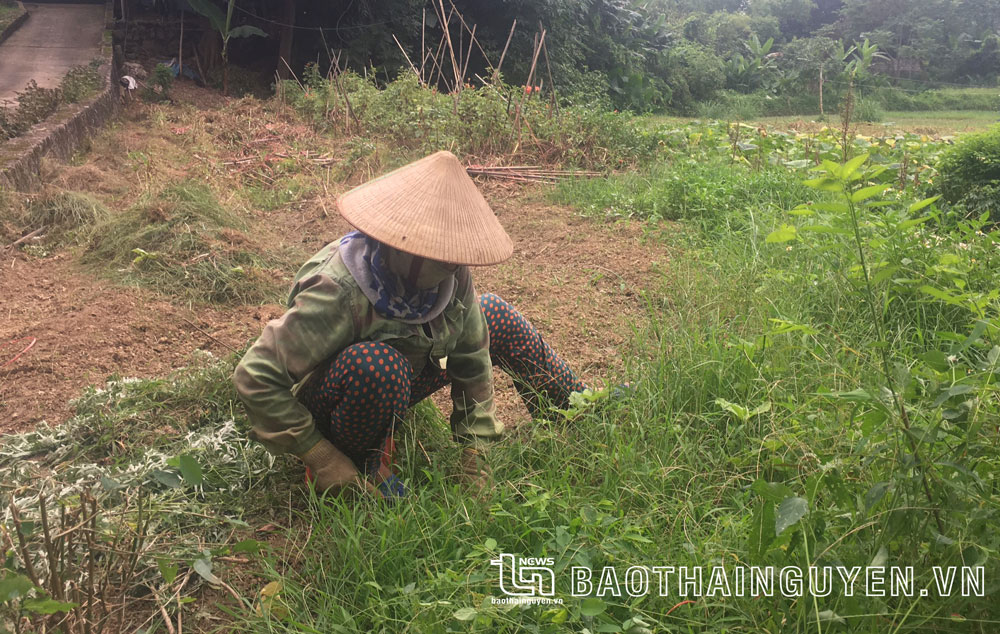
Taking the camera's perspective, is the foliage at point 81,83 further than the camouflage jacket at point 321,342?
Yes

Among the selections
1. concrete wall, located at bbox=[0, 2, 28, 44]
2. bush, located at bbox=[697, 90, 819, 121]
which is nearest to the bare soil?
concrete wall, located at bbox=[0, 2, 28, 44]

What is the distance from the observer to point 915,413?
4.88 feet

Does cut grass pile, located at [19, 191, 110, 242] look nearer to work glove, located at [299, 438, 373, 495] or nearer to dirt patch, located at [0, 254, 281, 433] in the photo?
dirt patch, located at [0, 254, 281, 433]

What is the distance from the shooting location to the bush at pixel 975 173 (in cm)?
390

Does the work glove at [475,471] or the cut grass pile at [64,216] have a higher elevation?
the work glove at [475,471]

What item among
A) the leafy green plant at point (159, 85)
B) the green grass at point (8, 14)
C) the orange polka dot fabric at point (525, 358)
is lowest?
the leafy green plant at point (159, 85)

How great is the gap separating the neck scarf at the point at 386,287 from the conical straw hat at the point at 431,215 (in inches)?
4.1

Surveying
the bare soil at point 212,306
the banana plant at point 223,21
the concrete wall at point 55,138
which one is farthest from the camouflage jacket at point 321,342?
the banana plant at point 223,21

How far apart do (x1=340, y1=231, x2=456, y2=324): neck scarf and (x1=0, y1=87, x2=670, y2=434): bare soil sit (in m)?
0.68

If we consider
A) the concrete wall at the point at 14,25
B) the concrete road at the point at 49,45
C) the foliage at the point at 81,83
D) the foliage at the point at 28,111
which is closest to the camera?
the foliage at the point at 28,111

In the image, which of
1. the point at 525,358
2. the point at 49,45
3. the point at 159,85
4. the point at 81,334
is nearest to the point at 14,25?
the point at 49,45

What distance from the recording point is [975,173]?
403 centimetres

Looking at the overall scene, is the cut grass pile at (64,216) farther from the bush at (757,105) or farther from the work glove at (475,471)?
the bush at (757,105)

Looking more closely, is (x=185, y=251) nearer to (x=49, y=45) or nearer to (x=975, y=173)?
(x=975, y=173)
